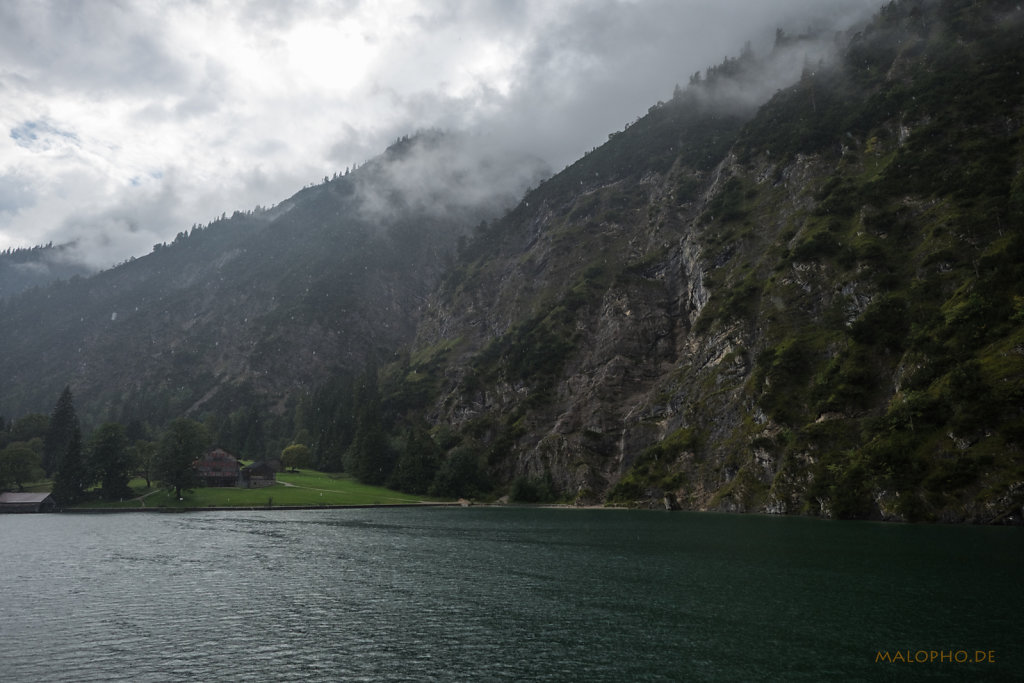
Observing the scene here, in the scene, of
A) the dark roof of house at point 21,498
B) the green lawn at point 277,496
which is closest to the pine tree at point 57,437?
the green lawn at point 277,496

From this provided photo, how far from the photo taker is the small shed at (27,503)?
127312mm

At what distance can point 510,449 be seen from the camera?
187 metres

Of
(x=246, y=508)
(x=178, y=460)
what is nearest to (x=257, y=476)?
(x=178, y=460)

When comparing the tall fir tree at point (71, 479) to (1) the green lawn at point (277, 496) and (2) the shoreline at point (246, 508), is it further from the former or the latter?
(2) the shoreline at point (246, 508)

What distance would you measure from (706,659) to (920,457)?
80.1 meters

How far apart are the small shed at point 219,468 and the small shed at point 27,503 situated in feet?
121

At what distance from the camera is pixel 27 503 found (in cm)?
12781

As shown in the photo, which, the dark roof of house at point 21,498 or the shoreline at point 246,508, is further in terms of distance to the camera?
the dark roof of house at point 21,498

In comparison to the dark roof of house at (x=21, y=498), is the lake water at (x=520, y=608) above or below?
above

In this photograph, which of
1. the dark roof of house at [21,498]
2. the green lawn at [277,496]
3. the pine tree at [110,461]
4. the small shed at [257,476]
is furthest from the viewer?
the small shed at [257,476]

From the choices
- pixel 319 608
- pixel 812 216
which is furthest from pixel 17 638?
pixel 812 216

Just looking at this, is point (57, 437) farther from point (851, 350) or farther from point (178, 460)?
point (851, 350)

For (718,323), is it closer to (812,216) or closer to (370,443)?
(812,216)

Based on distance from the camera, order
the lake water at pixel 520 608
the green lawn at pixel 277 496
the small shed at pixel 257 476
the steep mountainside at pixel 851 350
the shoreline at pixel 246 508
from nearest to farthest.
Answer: the lake water at pixel 520 608, the steep mountainside at pixel 851 350, the shoreline at pixel 246 508, the green lawn at pixel 277 496, the small shed at pixel 257 476
